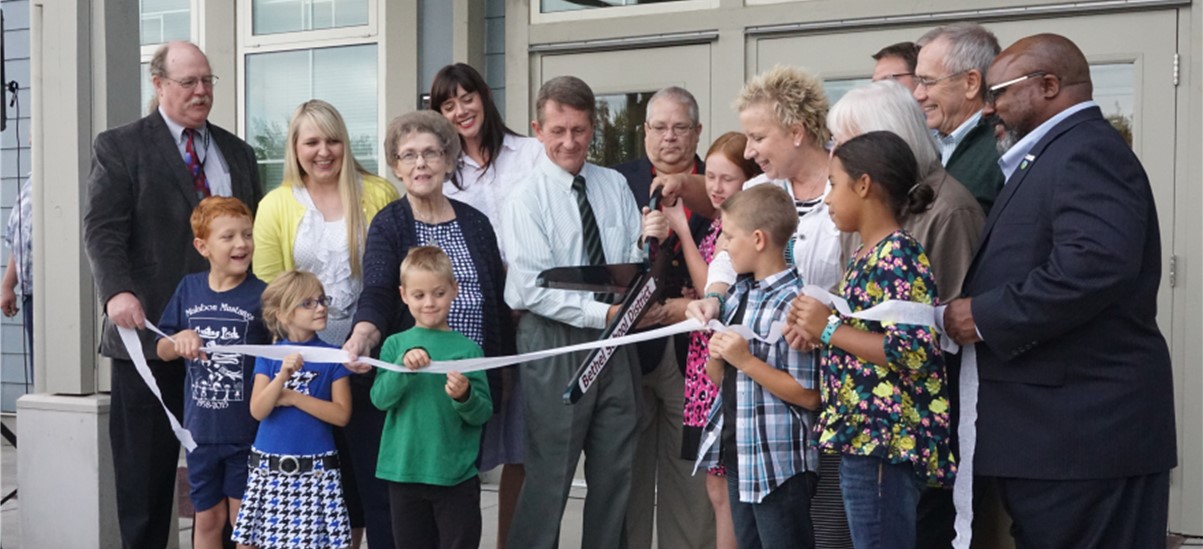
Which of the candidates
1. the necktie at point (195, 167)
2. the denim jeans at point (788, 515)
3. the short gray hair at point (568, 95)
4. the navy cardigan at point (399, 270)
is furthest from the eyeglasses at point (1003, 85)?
the necktie at point (195, 167)

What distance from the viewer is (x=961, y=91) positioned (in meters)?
3.77

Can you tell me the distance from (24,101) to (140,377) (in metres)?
5.27

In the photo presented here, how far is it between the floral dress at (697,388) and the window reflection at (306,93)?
3614mm

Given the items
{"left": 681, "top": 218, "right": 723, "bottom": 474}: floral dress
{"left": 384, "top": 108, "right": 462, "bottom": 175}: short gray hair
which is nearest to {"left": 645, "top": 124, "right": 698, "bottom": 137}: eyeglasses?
{"left": 681, "top": 218, "right": 723, "bottom": 474}: floral dress

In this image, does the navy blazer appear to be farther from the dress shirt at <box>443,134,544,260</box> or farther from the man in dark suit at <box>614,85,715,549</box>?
the dress shirt at <box>443,134,544,260</box>

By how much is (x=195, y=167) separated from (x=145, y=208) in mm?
251

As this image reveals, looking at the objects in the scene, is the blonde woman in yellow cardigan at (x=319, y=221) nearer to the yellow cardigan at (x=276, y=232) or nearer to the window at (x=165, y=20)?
the yellow cardigan at (x=276, y=232)

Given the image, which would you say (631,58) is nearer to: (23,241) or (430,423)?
(430,423)

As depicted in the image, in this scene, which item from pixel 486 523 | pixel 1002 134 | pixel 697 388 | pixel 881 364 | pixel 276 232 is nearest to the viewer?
pixel 881 364

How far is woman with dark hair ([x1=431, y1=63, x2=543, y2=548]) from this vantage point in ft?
16.2

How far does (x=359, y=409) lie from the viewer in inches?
175

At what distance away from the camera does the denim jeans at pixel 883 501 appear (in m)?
3.14

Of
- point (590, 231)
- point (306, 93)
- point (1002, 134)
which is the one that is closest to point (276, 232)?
point (590, 231)

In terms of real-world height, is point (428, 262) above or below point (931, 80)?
below
